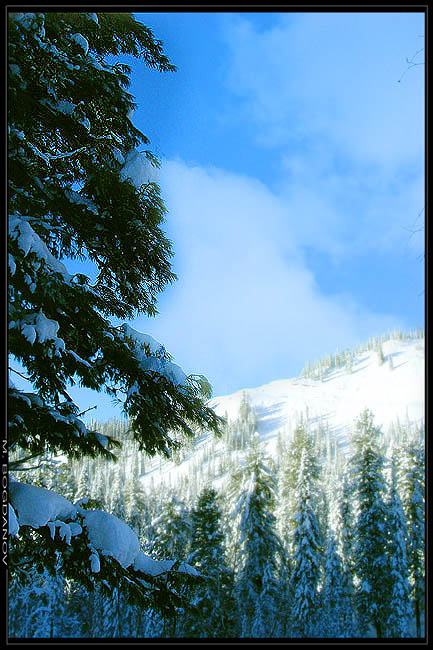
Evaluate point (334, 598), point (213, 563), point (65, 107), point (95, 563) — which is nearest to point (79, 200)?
point (65, 107)

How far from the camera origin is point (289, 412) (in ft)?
512

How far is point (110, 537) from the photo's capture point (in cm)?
257

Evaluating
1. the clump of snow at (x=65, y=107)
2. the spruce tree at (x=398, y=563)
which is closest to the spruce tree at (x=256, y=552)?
the spruce tree at (x=398, y=563)

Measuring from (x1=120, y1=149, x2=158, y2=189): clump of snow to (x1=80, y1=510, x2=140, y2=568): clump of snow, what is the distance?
8.75 feet

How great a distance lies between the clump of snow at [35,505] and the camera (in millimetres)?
2445

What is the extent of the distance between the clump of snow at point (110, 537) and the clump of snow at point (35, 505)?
160 millimetres

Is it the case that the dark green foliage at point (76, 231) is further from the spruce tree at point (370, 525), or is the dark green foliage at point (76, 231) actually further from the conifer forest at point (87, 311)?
the spruce tree at point (370, 525)

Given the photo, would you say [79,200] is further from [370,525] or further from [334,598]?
[334,598]

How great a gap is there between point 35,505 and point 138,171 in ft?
8.87

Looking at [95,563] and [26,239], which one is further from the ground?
[26,239]

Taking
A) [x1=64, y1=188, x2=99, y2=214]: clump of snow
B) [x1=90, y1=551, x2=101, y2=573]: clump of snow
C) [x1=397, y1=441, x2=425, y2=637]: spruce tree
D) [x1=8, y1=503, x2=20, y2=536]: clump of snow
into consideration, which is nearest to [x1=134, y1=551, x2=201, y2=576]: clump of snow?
[x1=90, y1=551, x2=101, y2=573]: clump of snow

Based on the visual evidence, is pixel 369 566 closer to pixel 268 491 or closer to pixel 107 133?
pixel 268 491

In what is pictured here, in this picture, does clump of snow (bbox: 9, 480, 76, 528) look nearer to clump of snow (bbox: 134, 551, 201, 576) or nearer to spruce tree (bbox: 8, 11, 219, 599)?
spruce tree (bbox: 8, 11, 219, 599)

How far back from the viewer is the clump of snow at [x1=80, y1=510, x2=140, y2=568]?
255 cm
